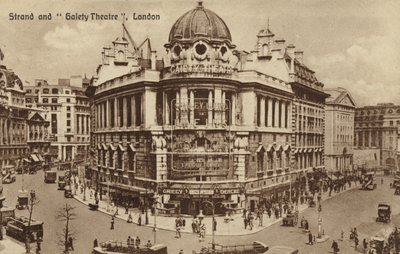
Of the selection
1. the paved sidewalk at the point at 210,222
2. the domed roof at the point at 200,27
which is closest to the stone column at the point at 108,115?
the paved sidewalk at the point at 210,222

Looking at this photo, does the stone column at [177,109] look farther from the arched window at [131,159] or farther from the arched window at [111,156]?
the arched window at [111,156]

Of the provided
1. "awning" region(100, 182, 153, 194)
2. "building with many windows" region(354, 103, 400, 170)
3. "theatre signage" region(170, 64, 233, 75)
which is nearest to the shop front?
"awning" region(100, 182, 153, 194)

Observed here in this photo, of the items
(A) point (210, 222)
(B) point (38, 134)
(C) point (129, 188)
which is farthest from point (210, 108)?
(B) point (38, 134)

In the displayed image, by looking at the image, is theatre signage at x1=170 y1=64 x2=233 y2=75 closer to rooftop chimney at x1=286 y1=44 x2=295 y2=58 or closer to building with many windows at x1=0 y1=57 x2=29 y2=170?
rooftop chimney at x1=286 y1=44 x2=295 y2=58

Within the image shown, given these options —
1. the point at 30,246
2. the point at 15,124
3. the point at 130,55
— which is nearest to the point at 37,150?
the point at 15,124

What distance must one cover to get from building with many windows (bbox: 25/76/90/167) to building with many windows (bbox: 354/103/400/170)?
43972mm

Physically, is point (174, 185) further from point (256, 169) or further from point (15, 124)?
point (15, 124)

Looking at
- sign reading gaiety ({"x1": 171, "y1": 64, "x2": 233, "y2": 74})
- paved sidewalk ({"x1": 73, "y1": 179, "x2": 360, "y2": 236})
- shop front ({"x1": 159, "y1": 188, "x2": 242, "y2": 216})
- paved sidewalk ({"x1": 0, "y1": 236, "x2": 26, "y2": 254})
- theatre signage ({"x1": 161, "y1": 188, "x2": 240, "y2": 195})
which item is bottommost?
paved sidewalk ({"x1": 73, "y1": 179, "x2": 360, "y2": 236})

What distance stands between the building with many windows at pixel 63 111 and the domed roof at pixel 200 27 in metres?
46.4

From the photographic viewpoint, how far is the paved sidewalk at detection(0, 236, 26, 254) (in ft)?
74.1

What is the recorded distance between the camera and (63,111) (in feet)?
257

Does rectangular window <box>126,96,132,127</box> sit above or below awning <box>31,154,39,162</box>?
above

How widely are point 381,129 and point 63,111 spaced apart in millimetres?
50744

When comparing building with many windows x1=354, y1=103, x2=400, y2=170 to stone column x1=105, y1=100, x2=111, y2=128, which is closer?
stone column x1=105, y1=100, x2=111, y2=128
